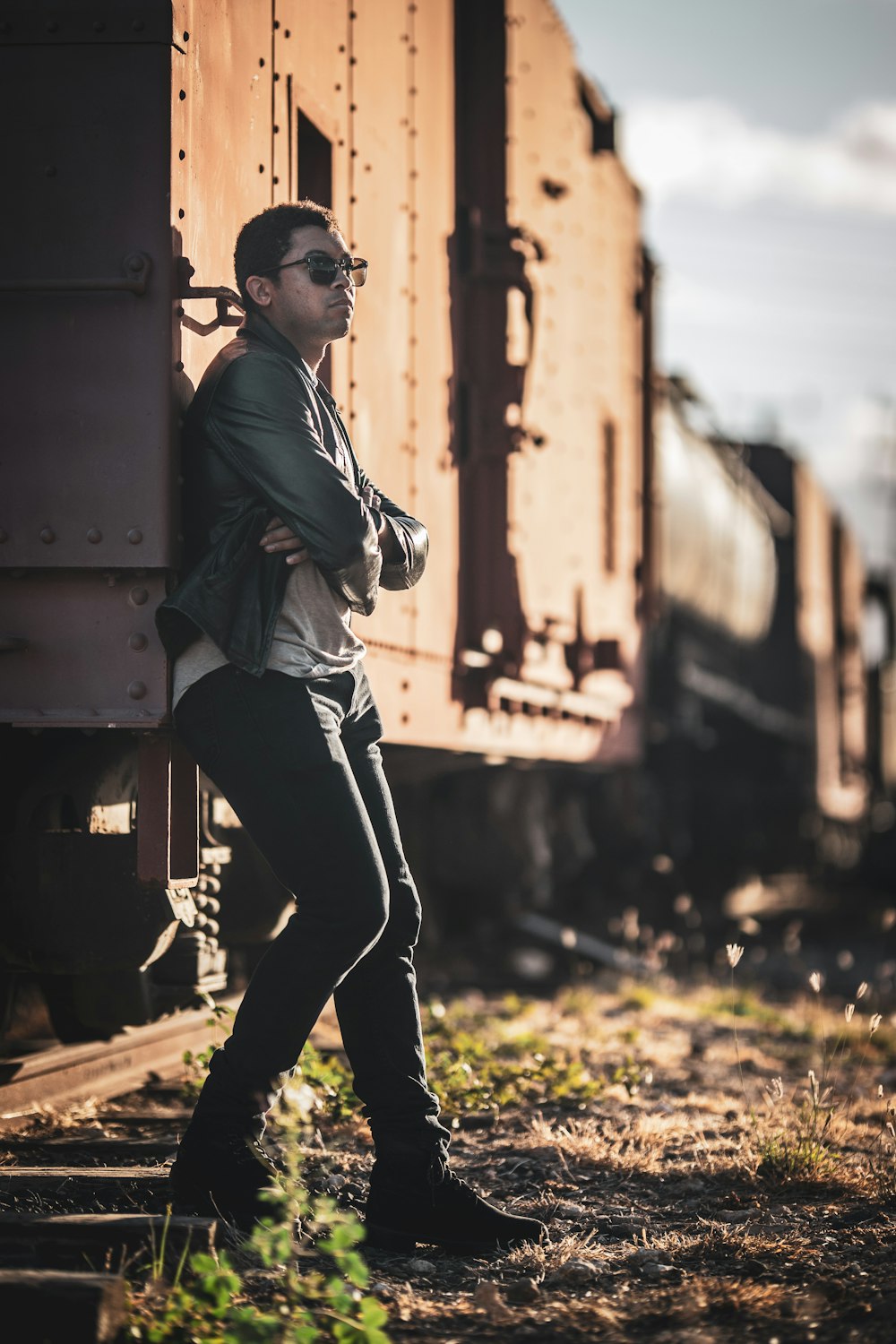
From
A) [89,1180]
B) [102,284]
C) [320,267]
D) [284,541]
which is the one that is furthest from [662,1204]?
[102,284]

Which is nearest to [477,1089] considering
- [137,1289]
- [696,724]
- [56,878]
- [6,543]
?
[56,878]

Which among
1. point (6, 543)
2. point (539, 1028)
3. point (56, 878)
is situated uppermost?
point (6, 543)

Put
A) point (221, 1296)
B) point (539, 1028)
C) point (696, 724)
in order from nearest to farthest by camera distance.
A: point (221, 1296), point (539, 1028), point (696, 724)

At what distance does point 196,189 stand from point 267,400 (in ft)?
2.07

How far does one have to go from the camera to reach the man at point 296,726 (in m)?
3.00

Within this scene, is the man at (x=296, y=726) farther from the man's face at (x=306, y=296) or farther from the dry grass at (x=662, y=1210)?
the dry grass at (x=662, y=1210)

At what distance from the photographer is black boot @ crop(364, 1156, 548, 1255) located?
3.18m

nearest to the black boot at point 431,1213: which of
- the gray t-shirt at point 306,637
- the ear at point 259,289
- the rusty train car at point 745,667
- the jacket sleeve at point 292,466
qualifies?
the gray t-shirt at point 306,637

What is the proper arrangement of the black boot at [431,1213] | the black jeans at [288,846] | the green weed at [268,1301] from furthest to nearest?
1. the black boot at [431,1213]
2. the black jeans at [288,846]
3. the green weed at [268,1301]

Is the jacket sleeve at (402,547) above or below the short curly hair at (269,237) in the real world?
below

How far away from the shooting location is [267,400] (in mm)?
3031

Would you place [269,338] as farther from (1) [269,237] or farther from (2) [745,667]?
(2) [745,667]

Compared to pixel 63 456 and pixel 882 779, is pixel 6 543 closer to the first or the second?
pixel 63 456

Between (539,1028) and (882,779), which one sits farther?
(882,779)
